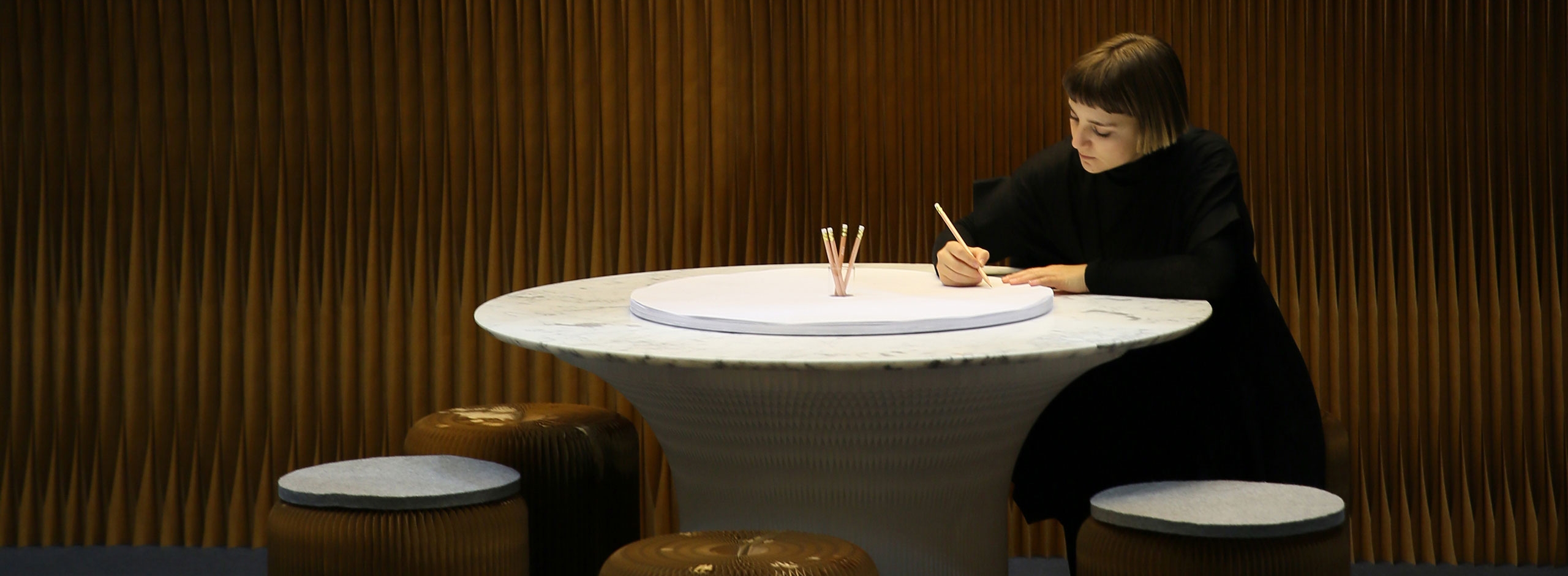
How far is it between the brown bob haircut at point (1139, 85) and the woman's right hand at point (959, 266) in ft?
1.23

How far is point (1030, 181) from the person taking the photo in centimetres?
325

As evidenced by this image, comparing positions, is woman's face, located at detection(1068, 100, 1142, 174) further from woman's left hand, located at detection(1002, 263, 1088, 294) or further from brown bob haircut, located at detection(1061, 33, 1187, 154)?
woman's left hand, located at detection(1002, 263, 1088, 294)

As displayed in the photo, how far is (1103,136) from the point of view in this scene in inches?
114

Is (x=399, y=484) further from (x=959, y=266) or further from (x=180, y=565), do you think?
(x=180, y=565)

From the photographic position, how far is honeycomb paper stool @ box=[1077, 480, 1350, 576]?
222 centimetres

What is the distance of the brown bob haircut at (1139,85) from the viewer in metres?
2.83

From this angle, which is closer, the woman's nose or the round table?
the round table

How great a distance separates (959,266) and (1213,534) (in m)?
0.83

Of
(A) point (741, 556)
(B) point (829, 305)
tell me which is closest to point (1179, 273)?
(B) point (829, 305)

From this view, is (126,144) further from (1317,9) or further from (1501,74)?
(1501,74)

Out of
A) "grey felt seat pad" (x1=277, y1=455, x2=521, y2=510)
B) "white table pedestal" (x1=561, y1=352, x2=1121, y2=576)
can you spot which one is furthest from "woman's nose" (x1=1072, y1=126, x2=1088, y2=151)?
"grey felt seat pad" (x1=277, y1=455, x2=521, y2=510)

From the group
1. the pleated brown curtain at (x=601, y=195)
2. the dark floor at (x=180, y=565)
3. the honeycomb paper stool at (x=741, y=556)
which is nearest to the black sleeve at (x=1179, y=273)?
the honeycomb paper stool at (x=741, y=556)

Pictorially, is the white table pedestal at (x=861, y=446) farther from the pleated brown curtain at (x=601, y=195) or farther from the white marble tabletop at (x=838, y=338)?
the pleated brown curtain at (x=601, y=195)

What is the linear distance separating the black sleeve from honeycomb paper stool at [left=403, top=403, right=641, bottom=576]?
111 cm
